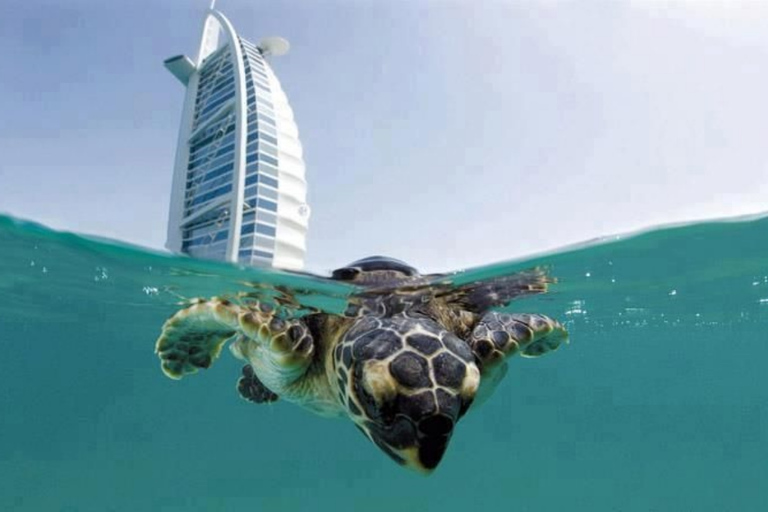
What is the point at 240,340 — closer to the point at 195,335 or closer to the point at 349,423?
the point at 195,335

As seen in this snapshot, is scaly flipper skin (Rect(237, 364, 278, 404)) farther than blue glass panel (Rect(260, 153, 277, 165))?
No

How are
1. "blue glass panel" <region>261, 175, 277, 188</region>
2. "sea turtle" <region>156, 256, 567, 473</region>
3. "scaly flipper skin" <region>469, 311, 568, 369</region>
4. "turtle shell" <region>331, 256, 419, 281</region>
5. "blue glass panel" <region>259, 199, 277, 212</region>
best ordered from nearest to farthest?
"sea turtle" <region>156, 256, 567, 473</region>, "scaly flipper skin" <region>469, 311, 568, 369</region>, "turtle shell" <region>331, 256, 419, 281</region>, "blue glass panel" <region>259, 199, 277, 212</region>, "blue glass panel" <region>261, 175, 277, 188</region>

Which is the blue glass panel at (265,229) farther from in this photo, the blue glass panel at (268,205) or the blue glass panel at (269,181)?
the blue glass panel at (269,181)

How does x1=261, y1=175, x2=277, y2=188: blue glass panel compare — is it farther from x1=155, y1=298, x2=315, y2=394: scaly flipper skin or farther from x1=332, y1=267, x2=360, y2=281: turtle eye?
x1=155, y1=298, x2=315, y2=394: scaly flipper skin

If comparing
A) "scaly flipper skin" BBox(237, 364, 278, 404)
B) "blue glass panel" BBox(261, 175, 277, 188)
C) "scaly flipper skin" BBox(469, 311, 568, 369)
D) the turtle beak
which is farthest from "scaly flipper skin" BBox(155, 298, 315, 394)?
"blue glass panel" BBox(261, 175, 277, 188)

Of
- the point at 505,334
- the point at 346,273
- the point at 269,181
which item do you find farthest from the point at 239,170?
the point at 505,334
